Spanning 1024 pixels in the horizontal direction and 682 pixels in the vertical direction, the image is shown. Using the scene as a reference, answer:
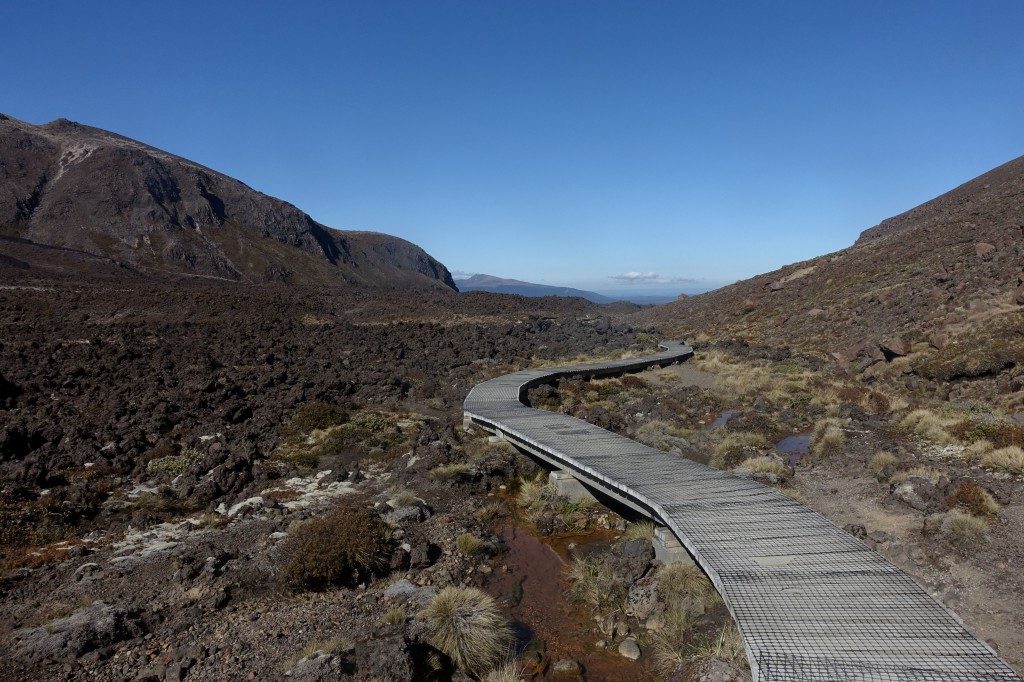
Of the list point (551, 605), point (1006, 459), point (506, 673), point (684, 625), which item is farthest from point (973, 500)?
point (506, 673)

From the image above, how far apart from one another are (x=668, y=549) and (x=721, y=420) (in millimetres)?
10978

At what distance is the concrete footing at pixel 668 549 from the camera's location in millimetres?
8875

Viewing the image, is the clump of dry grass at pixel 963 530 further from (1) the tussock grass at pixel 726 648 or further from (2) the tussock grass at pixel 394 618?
(2) the tussock grass at pixel 394 618

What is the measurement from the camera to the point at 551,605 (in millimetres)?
8852

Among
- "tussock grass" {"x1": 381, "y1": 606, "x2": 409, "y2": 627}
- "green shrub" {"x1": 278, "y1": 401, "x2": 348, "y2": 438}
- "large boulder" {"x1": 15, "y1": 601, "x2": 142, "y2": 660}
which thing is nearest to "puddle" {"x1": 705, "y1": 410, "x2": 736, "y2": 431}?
"green shrub" {"x1": 278, "y1": 401, "x2": 348, "y2": 438}

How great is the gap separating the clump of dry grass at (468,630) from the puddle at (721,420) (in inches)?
449

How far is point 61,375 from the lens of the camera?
2186cm

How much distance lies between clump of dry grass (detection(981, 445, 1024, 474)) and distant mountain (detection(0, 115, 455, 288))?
214 ft

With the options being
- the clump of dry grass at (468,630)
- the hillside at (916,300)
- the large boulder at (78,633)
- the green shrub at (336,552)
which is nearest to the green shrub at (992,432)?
the hillside at (916,300)

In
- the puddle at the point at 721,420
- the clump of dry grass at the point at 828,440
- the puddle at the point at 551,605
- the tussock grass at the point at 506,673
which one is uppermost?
the clump of dry grass at the point at 828,440

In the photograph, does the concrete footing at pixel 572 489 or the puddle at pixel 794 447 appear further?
the puddle at pixel 794 447

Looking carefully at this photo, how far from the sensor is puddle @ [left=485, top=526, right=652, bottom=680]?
7.45 metres

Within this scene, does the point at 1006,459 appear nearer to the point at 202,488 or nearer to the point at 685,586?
the point at 685,586

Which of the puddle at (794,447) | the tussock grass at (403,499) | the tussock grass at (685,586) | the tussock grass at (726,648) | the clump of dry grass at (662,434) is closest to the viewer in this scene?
the tussock grass at (726,648)
